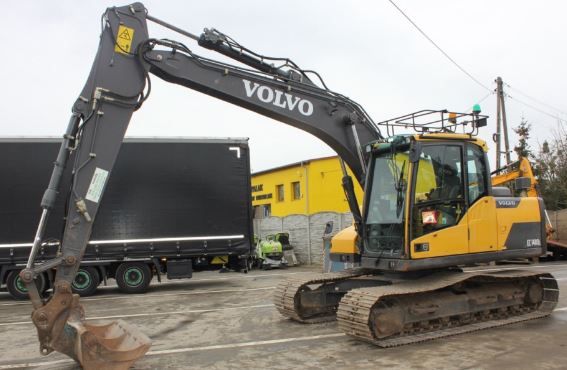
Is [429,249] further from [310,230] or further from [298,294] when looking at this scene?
[310,230]

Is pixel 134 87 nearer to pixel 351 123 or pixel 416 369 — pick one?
pixel 351 123

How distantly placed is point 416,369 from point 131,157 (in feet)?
31.9

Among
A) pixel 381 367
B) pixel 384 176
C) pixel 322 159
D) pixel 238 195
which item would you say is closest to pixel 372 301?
pixel 381 367

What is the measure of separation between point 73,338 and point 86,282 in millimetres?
7987

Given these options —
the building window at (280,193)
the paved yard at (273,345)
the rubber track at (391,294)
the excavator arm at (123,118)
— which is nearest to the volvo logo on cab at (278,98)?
the excavator arm at (123,118)

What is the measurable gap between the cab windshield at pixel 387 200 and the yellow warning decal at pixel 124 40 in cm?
382

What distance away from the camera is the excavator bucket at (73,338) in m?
5.18

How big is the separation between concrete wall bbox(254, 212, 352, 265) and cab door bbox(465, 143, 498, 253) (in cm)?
1289

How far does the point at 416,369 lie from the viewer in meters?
5.51

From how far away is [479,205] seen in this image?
7.26m

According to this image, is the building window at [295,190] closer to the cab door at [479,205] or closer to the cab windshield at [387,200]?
the cab windshield at [387,200]

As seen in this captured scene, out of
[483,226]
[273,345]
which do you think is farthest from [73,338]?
[483,226]

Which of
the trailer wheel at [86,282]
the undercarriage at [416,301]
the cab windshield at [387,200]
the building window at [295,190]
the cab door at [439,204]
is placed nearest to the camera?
the undercarriage at [416,301]

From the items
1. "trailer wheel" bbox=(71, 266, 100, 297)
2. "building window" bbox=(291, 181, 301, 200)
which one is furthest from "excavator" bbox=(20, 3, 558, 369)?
"building window" bbox=(291, 181, 301, 200)
